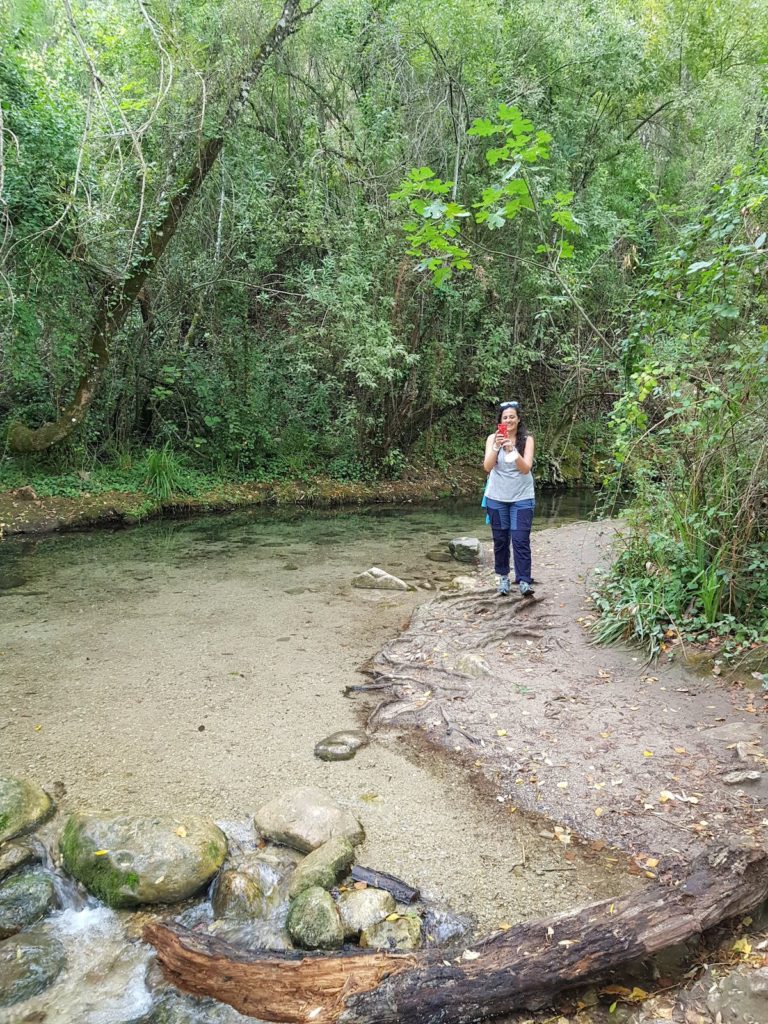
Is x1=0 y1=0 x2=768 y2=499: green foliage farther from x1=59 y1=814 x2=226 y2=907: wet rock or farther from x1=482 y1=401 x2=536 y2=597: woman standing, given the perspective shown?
x1=59 y1=814 x2=226 y2=907: wet rock

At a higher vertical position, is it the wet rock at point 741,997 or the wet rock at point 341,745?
the wet rock at point 741,997

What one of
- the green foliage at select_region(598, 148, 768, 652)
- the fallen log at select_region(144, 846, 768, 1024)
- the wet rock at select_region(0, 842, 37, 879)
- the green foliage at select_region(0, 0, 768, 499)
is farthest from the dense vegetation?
the wet rock at select_region(0, 842, 37, 879)

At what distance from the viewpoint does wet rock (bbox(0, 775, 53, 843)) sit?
10.6 ft

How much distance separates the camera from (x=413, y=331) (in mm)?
13453

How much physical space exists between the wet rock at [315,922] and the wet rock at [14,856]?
1.37 m

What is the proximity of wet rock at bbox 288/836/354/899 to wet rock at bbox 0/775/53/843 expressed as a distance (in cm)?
145

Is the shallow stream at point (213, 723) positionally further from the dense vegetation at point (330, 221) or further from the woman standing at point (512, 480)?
the dense vegetation at point (330, 221)

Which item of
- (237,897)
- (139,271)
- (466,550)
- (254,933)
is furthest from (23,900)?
(139,271)

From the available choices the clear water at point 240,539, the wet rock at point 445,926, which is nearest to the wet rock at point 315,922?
the wet rock at point 445,926

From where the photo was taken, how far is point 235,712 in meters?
4.54

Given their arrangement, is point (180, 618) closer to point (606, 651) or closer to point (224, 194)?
point (606, 651)

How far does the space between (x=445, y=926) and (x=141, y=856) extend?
1.42 m

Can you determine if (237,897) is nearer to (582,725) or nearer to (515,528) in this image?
(582,725)

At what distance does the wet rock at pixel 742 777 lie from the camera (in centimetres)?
331
